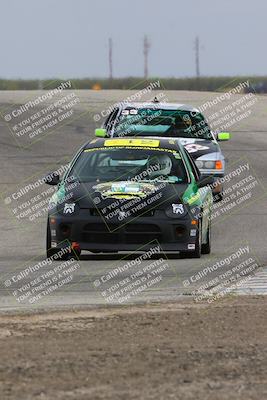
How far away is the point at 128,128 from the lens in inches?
869

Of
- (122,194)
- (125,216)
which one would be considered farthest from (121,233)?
(122,194)

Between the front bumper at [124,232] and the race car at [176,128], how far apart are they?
23.6 ft

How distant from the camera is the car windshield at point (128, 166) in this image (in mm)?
14320

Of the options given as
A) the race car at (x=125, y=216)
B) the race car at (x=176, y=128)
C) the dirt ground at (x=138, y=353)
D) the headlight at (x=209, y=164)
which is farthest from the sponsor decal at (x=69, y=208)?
the headlight at (x=209, y=164)

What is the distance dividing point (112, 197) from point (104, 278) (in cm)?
189

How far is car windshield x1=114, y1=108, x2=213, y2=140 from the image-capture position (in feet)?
71.6

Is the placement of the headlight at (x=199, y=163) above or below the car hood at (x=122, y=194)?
below

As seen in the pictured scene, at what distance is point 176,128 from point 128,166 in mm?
7436

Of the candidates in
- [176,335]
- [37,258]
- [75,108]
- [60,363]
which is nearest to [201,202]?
[37,258]

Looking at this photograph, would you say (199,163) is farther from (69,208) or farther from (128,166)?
(69,208)

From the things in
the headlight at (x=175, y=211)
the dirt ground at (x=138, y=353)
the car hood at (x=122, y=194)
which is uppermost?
the dirt ground at (x=138, y=353)

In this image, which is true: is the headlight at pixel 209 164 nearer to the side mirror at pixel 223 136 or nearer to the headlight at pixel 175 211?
the side mirror at pixel 223 136

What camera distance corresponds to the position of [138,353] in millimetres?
7547

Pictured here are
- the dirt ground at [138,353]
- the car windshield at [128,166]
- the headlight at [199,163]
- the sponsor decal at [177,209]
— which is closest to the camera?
the dirt ground at [138,353]
